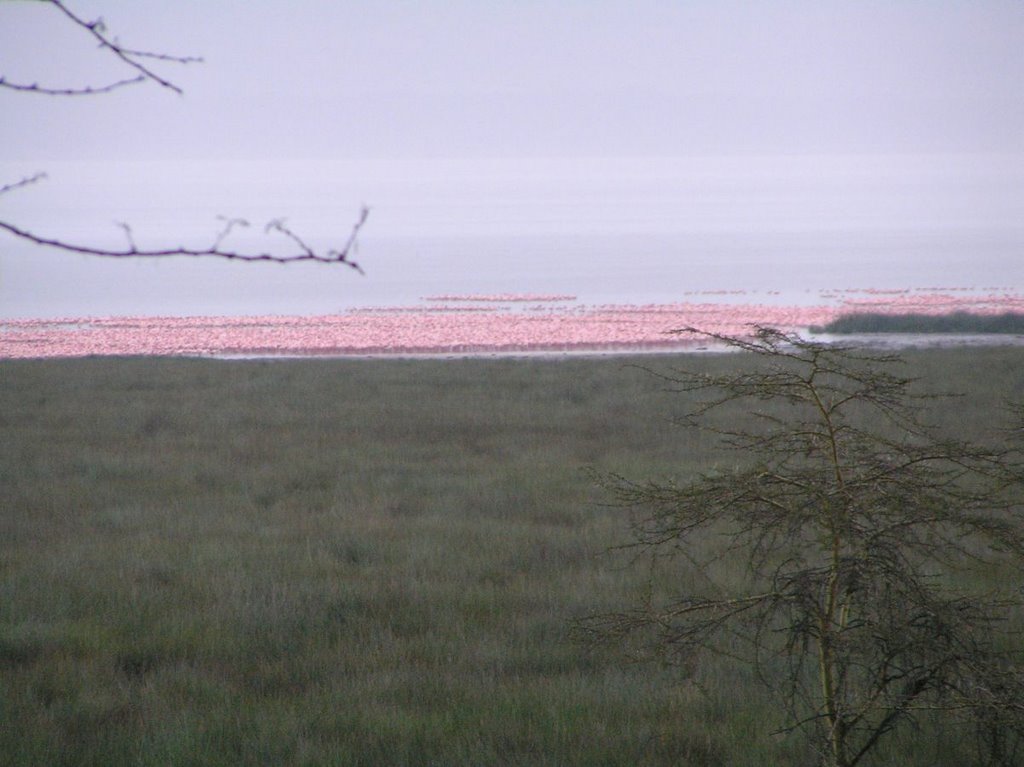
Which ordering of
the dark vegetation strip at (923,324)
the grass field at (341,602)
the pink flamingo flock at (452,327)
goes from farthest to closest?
the dark vegetation strip at (923,324), the pink flamingo flock at (452,327), the grass field at (341,602)

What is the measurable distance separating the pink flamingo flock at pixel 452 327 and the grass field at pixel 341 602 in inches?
527

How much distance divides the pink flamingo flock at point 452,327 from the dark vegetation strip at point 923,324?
142cm

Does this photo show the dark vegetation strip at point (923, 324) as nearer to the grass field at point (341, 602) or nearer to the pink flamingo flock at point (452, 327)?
the pink flamingo flock at point (452, 327)

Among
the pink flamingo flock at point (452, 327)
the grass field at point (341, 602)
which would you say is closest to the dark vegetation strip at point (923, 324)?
the pink flamingo flock at point (452, 327)

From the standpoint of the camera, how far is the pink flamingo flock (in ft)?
104

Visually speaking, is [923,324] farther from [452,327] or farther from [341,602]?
[341,602]

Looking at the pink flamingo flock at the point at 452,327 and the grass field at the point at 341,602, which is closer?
the grass field at the point at 341,602

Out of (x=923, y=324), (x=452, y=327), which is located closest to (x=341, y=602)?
(x=923, y=324)

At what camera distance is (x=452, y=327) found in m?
39.9

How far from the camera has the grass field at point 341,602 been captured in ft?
14.5

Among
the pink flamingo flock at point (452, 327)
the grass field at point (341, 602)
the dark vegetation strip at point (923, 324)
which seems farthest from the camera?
the dark vegetation strip at point (923, 324)

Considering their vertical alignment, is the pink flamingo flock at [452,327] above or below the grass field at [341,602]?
above

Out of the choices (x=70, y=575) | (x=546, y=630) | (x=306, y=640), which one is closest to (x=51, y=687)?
(x=306, y=640)

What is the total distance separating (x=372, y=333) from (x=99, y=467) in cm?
2596
